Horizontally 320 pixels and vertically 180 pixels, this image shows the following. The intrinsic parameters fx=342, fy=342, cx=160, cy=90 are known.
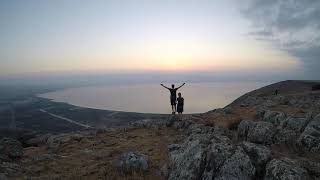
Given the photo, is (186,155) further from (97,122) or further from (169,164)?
(97,122)

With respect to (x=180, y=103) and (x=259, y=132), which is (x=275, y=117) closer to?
(x=259, y=132)

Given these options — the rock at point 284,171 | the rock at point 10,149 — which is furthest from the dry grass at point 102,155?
the rock at point 284,171

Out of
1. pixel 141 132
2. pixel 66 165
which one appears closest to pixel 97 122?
pixel 141 132

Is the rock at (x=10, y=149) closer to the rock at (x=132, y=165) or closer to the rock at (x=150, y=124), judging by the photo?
the rock at (x=132, y=165)

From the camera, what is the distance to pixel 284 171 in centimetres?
917

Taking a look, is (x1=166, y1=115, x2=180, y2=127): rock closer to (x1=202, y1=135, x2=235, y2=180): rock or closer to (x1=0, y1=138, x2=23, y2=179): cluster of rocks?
(x1=0, y1=138, x2=23, y2=179): cluster of rocks

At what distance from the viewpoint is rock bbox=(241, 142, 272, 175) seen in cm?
1000

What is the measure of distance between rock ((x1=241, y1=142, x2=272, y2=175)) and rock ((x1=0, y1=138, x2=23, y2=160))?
432 inches

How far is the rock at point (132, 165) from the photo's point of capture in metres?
12.9

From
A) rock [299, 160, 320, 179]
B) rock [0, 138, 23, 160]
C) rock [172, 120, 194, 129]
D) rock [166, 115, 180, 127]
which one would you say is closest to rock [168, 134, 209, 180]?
rock [299, 160, 320, 179]

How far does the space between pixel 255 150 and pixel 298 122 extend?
23.3 ft

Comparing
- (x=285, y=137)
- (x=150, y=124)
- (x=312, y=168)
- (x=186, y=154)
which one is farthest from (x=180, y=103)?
(x=312, y=168)

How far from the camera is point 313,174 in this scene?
9.85 metres

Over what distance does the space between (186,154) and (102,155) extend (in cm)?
720
